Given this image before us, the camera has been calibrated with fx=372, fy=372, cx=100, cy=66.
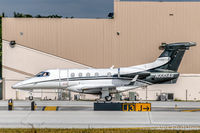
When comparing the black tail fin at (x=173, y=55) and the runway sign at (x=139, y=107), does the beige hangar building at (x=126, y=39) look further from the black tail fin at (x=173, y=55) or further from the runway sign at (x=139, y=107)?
the runway sign at (x=139, y=107)

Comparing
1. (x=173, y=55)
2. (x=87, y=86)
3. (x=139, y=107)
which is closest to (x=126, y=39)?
(x=173, y=55)

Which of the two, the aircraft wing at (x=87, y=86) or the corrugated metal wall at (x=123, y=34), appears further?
the corrugated metal wall at (x=123, y=34)

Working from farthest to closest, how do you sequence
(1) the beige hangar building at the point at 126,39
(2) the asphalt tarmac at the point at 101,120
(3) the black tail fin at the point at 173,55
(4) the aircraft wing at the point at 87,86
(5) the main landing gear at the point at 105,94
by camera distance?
(1) the beige hangar building at the point at 126,39 → (3) the black tail fin at the point at 173,55 → (5) the main landing gear at the point at 105,94 → (4) the aircraft wing at the point at 87,86 → (2) the asphalt tarmac at the point at 101,120

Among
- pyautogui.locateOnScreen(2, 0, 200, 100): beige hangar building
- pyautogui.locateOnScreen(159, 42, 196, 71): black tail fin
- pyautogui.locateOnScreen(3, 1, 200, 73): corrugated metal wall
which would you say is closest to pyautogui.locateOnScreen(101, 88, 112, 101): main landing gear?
pyautogui.locateOnScreen(159, 42, 196, 71): black tail fin

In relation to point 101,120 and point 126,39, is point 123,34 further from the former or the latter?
point 101,120

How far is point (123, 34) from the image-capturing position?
41.0m

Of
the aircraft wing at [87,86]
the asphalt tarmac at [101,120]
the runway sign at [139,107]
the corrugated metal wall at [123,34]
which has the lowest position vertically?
the asphalt tarmac at [101,120]

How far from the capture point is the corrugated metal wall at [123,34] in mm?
40938

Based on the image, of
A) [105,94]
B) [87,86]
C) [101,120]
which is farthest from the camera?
[105,94]

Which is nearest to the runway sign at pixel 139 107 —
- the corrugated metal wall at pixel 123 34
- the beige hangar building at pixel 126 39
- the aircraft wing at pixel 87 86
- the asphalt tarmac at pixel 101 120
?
the asphalt tarmac at pixel 101 120

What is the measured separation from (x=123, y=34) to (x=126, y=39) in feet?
2.11

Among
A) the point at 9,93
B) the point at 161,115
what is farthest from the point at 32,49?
the point at 161,115

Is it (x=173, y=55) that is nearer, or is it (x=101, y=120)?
(x=101, y=120)

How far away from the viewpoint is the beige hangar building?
40938 mm
